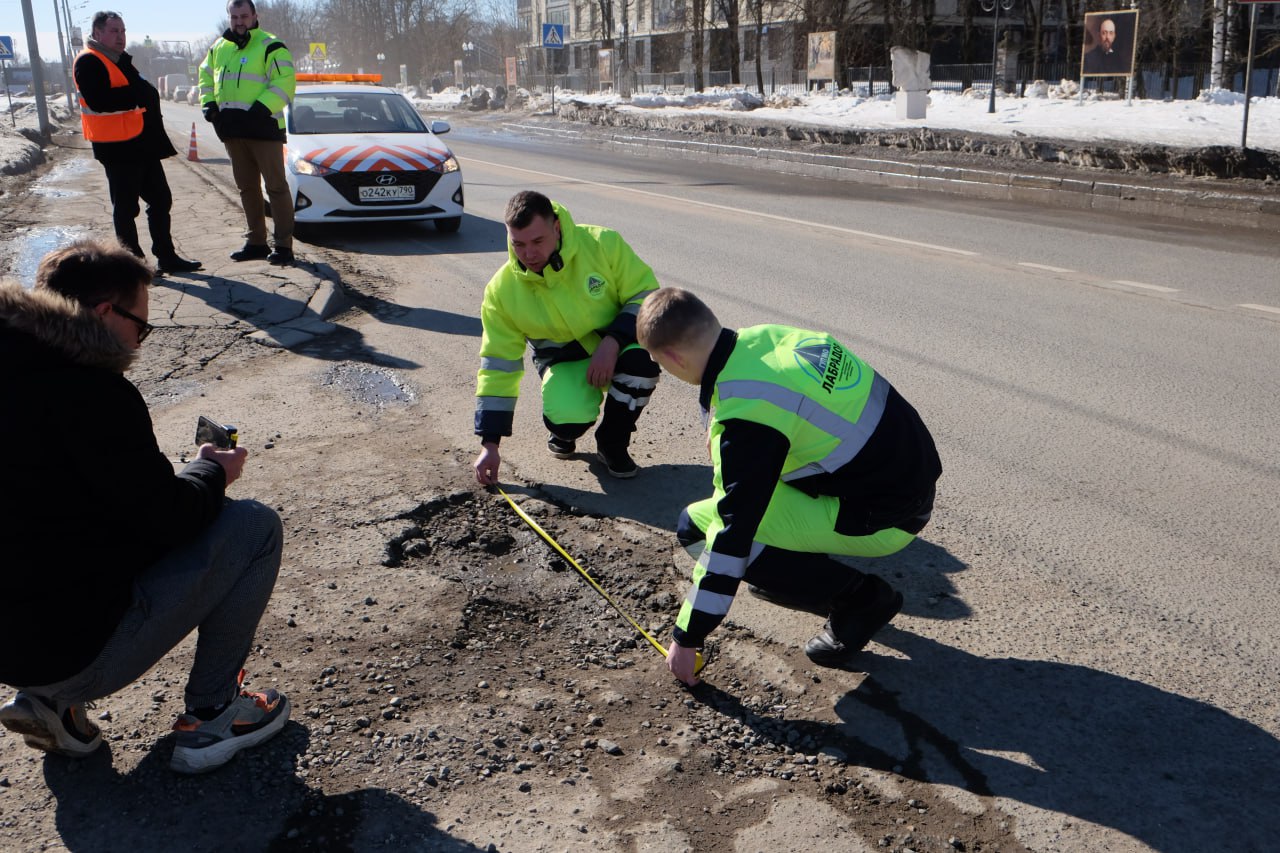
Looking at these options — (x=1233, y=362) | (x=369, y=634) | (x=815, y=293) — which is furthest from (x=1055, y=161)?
(x=369, y=634)

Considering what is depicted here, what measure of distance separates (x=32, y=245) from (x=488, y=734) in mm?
9217

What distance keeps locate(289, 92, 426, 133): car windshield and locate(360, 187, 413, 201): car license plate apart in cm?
129

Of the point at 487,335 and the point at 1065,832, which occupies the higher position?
the point at 487,335

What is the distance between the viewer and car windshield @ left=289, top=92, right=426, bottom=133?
38.5ft

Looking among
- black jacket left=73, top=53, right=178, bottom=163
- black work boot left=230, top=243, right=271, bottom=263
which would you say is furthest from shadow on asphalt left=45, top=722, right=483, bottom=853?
black work boot left=230, top=243, right=271, bottom=263

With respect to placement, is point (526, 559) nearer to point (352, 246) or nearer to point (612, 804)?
point (612, 804)

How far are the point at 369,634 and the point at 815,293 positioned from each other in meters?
5.55

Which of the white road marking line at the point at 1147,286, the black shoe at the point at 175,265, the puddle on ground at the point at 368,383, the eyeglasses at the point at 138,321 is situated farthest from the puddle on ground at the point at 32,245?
the white road marking line at the point at 1147,286

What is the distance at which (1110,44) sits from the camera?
70.2 feet

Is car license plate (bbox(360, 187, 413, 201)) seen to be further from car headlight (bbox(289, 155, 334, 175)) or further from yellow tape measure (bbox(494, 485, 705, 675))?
yellow tape measure (bbox(494, 485, 705, 675))

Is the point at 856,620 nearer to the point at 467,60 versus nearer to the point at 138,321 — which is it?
the point at 138,321

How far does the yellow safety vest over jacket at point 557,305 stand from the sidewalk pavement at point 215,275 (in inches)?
106

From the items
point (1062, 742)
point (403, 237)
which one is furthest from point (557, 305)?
point (403, 237)

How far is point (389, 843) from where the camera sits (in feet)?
7.80
